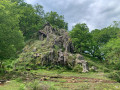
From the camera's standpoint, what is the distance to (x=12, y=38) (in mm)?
16734

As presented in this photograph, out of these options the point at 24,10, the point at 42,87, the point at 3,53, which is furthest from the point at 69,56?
the point at 24,10

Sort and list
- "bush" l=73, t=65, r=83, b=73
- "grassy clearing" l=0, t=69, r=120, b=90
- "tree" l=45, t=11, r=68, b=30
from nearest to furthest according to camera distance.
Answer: "grassy clearing" l=0, t=69, r=120, b=90, "bush" l=73, t=65, r=83, b=73, "tree" l=45, t=11, r=68, b=30

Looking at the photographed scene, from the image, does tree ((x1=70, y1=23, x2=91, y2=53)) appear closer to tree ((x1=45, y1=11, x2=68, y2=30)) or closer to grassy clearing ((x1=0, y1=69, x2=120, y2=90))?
tree ((x1=45, y1=11, x2=68, y2=30))

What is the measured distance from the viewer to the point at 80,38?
40.6 metres

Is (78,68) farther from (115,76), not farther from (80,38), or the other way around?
(80,38)

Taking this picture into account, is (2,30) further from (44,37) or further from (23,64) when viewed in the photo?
(44,37)

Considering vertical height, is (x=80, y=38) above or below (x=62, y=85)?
above

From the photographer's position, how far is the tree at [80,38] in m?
39.6

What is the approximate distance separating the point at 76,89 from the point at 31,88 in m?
4.55

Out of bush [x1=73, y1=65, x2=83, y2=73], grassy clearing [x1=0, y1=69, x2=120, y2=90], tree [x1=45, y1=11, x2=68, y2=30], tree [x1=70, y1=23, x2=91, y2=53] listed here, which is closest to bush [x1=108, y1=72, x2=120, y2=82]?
grassy clearing [x1=0, y1=69, x2=120, y2=90]

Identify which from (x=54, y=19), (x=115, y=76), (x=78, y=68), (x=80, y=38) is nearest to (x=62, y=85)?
(x=115, y=76)

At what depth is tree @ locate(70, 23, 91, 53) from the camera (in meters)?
39.6

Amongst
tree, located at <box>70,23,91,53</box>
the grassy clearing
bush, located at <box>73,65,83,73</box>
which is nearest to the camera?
the grassy clearing

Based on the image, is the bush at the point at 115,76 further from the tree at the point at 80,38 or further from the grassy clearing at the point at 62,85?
the tree at the point at 80,38
